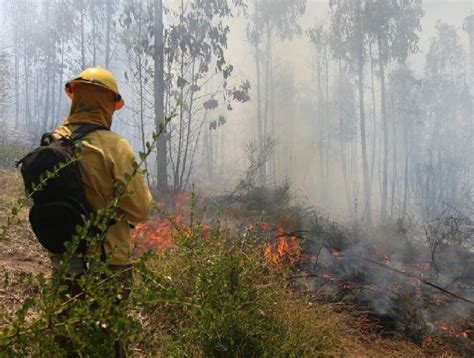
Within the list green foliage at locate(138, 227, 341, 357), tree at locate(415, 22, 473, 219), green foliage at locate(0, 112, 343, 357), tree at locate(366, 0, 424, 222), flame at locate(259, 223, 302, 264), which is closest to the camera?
green foliage at locate(0, 112, 343, 357)

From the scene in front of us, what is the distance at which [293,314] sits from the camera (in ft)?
10.9

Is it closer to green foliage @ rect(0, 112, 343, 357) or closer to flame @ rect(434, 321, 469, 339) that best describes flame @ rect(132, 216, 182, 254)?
green foliage @ rect(0, 112, 343, 357)

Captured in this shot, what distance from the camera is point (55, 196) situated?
183cm

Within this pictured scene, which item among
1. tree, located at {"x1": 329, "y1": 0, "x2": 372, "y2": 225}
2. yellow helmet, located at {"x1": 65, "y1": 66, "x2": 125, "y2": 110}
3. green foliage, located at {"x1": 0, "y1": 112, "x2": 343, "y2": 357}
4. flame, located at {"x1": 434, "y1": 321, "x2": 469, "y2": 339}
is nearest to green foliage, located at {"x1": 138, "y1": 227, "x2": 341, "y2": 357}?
green foliage, located at {"x1": 0, "y1": 112, "x2": 343, "y2": 357}

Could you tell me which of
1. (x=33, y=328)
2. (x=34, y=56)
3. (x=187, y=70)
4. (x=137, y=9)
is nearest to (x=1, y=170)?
(x=187, y=70)

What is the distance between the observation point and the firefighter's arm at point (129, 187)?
2035mm

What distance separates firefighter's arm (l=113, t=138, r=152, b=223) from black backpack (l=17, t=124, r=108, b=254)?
0.75 ft

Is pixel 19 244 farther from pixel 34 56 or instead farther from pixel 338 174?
pixel 338 174

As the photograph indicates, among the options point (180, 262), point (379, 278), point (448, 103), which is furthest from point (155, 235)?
point (448, 103)

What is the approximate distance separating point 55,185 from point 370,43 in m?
22.0

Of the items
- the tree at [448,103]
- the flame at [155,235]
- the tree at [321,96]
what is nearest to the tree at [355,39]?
the tree at [321,96]

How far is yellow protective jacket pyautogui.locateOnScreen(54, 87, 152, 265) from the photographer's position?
2.01 metres

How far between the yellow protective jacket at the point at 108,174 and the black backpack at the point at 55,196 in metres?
0.13

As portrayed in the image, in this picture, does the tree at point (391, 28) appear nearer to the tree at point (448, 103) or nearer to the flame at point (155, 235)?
the tree at point (448, 103)
